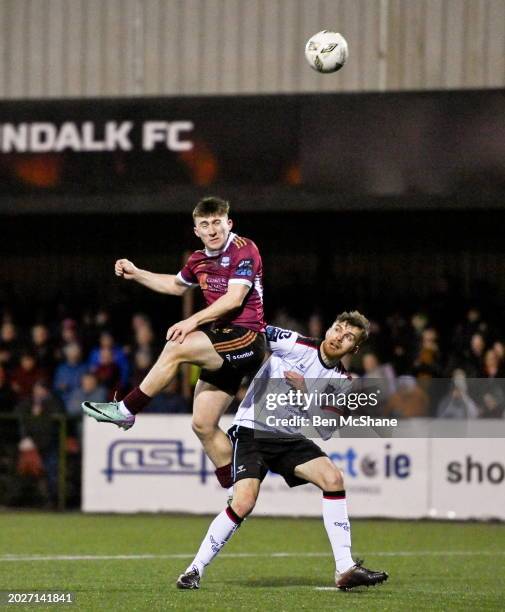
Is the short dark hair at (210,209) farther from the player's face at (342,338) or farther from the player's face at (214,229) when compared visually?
the player's face at (342,338)

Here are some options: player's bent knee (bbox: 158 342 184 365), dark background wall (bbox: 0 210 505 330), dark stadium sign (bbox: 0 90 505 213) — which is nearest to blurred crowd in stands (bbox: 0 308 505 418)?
dark background wall (bbox: 0 210 505 330)

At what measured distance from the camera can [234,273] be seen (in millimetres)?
9594

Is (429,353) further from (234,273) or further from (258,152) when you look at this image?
(234,273)

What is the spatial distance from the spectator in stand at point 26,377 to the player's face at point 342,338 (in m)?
9.78

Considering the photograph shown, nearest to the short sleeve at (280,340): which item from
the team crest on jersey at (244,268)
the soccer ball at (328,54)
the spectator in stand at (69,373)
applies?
the team crest on jersey at (244,268)

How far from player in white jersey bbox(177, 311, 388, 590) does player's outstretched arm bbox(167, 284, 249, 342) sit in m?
0.40

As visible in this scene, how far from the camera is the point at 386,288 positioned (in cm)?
2077

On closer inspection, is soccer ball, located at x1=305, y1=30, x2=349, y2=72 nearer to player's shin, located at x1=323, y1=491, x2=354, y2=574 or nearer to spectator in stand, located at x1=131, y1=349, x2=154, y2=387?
player's shin, located at x1=323, y1=491, x2=354, y2=574

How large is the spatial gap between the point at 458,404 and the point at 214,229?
7353 millimetres

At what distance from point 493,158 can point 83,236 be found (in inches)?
295

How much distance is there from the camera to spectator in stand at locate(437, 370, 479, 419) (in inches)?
635

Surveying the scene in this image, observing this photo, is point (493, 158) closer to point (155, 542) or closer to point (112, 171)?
point (112, 171)

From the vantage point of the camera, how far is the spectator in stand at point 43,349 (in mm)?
19000

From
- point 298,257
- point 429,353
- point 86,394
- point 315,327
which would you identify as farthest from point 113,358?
point 298,257
